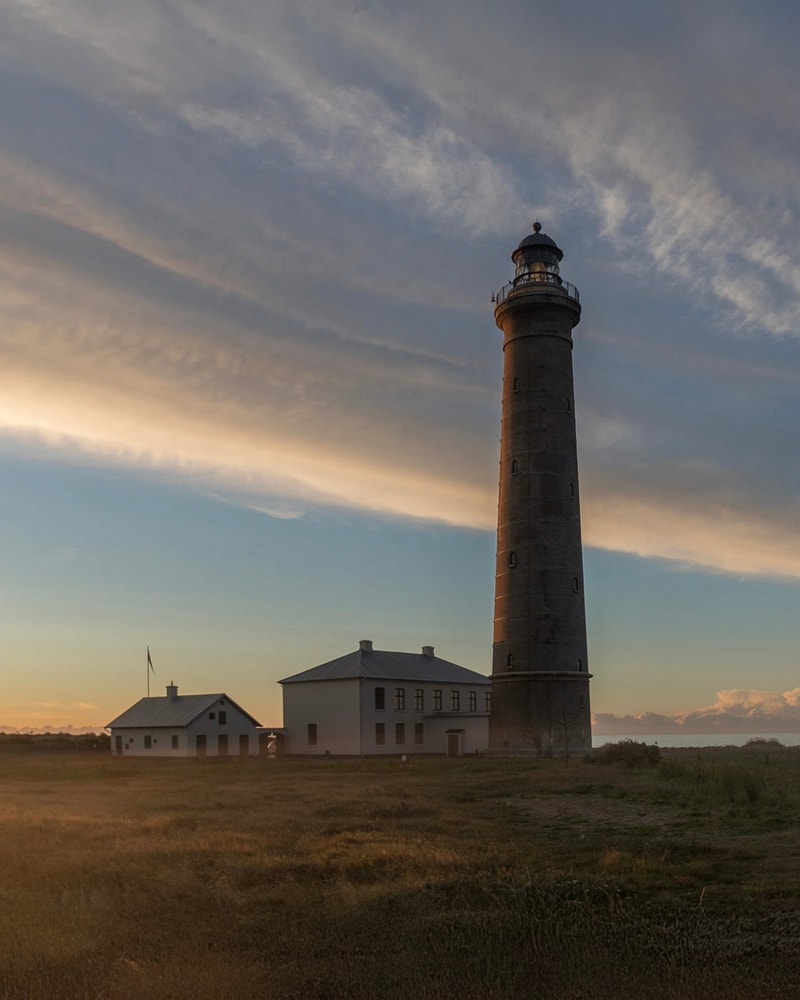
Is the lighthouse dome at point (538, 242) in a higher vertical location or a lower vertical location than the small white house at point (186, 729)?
higher

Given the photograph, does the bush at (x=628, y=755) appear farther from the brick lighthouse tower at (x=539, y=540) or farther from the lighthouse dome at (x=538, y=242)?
the lighthouse dome at (x=538, y=242)

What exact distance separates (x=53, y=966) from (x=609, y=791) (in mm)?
19810

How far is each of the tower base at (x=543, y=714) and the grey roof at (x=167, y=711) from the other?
2134cm

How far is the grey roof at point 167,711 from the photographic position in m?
56.2

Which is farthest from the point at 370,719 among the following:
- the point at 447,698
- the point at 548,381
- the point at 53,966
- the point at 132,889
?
the point at 53,966

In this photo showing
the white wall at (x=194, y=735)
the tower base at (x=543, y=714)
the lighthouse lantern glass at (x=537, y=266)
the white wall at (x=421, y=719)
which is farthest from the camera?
the white wall at (x=194, y=735)

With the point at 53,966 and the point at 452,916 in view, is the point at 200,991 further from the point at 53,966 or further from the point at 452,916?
the point at 452,916

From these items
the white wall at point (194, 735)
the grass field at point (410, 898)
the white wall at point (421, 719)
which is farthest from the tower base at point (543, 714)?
the white wall at point (194, 735)

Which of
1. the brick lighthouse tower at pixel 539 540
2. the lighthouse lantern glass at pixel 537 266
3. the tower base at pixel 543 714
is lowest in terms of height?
the tower base at pixel 543 714

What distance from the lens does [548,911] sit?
36.0 feet

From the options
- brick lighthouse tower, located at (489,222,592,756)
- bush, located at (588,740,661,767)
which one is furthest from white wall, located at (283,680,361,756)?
bush, located at (588,740,661,767)

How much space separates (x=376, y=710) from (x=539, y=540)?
655 inches

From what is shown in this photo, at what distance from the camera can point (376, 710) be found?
174ft

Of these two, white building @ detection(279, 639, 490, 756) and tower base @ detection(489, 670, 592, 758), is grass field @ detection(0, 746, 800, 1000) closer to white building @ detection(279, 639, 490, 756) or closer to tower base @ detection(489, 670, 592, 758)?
tower base @ detection(489, 670, 592, 758)
